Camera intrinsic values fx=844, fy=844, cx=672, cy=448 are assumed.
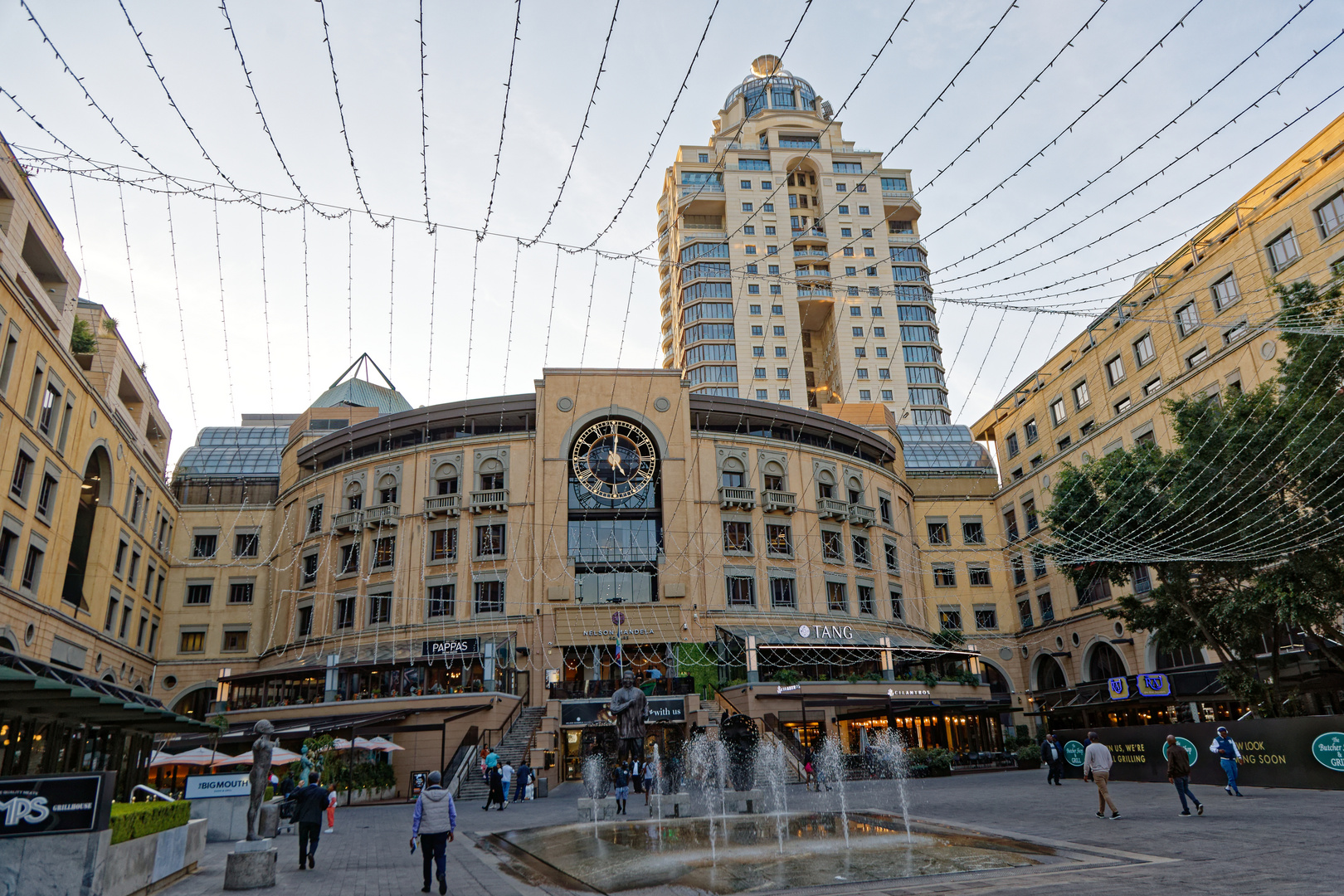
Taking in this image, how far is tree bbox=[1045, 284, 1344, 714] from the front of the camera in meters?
23.0

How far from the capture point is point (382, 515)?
4822 centimetres

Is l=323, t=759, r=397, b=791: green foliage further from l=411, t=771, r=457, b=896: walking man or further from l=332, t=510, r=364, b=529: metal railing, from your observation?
l=411, t=771, r=457, b=896: walking man

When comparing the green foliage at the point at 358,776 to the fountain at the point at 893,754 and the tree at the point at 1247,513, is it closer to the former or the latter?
the fountain at the point at 893,754

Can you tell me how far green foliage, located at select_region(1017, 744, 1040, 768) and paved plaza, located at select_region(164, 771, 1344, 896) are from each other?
1536 cm

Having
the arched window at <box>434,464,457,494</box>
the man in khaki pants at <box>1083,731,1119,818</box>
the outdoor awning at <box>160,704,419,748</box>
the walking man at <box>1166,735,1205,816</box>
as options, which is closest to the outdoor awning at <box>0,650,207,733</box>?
the outdoor awning at <box>160,704,419,748</box>

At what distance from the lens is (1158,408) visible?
4344 cm

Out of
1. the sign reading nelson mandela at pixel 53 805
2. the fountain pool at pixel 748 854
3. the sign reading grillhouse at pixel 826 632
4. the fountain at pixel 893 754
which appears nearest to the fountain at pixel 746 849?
the fountain pool at pixel 748 854

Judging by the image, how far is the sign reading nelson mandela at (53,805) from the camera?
1007 centimetres

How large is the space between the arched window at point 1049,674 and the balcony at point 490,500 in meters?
37.2

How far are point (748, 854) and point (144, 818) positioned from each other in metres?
9.46

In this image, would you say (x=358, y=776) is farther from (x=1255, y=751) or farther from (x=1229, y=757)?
(x=1255, y=751)

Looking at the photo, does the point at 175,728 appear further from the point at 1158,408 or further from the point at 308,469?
the point at 1158,408

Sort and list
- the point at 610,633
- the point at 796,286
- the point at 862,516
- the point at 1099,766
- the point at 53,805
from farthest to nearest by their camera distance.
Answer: the point at 796,286
the point at 862,516
the point at 610,633
the point at 1099,766
the point at 53,805

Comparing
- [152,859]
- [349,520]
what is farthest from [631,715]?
[349,520]
